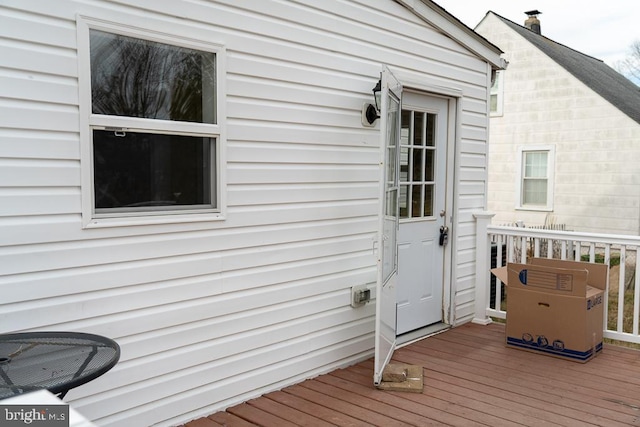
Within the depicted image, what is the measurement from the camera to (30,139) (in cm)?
235

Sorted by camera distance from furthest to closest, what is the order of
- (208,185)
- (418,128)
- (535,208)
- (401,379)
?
(535,208), (418,128), (401,379), (208,185)

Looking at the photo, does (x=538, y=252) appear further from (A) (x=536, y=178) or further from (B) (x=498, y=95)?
(B) (x=498, y=95)

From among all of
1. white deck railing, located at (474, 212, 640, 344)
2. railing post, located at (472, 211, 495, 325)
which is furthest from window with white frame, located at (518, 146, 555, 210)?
railing post, located at (472, 211, 495, 325)

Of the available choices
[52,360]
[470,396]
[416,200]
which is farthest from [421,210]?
[52,360]

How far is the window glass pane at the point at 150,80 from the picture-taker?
2.57m

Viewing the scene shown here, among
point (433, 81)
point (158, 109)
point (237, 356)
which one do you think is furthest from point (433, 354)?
point (158, 109)

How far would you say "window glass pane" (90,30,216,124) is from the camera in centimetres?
257

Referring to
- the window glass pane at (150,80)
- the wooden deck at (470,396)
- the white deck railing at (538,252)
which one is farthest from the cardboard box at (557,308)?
the window glass pane at (150,80)

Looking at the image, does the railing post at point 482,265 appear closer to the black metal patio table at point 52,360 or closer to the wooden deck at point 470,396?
the wooden deck at point 470,396

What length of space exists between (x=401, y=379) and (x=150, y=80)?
7.75 ft

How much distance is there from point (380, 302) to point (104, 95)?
1997mm

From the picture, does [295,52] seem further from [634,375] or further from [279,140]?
[634,375]

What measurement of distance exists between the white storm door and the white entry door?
0.59 metres

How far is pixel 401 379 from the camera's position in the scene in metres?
3.53
